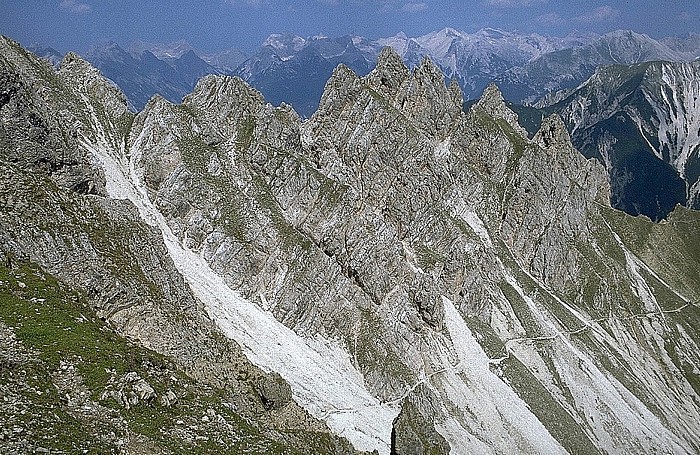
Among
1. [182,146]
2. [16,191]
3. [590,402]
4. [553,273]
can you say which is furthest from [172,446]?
Result: [553,273]

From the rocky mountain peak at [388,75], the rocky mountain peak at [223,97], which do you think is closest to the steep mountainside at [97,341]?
the rocky mountain peak at [223,97]

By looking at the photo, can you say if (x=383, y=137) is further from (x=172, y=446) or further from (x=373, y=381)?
(x=172, y=446)

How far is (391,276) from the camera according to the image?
12238 centimetres

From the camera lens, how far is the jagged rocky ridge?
94875 mm

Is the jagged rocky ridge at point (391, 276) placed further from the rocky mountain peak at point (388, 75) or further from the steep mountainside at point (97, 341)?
the steep mountainside at point (97, 341)

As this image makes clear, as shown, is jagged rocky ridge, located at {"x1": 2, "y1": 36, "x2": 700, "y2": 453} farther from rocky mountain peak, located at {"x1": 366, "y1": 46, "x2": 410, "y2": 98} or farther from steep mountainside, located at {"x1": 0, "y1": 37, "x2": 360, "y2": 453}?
steep mountainside, located at {"x1": 0, "y1": 37, "x2": 360, "y2": 453}

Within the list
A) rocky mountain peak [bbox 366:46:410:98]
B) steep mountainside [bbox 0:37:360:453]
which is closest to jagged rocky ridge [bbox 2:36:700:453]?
rocky mountain peak [bbox 366:46:410:98]

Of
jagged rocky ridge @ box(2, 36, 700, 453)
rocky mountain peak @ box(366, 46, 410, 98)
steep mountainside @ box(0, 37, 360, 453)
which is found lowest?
steep mountainside @ box(0, 37, 360, 453)

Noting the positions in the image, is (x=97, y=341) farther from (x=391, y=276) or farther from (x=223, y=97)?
(x=223, y=97)

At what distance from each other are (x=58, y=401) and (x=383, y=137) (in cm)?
14528

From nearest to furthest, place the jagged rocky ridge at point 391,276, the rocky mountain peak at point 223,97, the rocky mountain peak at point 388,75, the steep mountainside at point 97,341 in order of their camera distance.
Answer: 1. the steep mountainside at point 97,341
2. the jagged rocky ridge at point 391,276
3. the rocky mountain peak at point 223,97
4. the rocky mountain peak at point 388,75

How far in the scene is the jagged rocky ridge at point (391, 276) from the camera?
311 feet

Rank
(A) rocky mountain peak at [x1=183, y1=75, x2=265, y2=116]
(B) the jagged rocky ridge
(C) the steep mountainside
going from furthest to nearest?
(A) rocky mountain peak at [x1=183, y1=75, x2=265, y2=116] < (B) the jagged rocky ridge < (C) the steep mountainside

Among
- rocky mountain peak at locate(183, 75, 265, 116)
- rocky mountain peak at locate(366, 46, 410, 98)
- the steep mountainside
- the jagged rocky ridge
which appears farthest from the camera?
rocky mountain peak at locate(366, 46, 410, 98)
